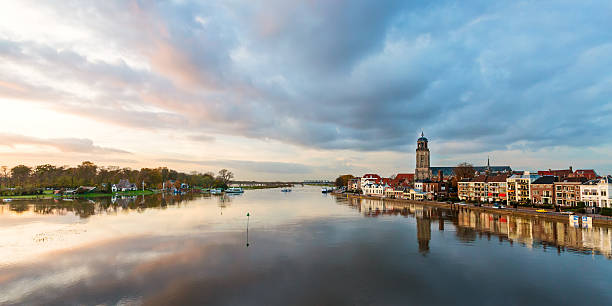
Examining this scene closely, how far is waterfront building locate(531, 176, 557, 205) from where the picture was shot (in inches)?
2373

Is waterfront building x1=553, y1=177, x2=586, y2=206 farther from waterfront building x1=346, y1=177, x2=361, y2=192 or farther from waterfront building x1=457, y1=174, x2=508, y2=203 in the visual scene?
waterfront building x1=346, y1=177, x2=361, y2=192

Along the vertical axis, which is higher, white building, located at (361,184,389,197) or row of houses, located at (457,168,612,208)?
row of houses, located at (457,168,612,208)

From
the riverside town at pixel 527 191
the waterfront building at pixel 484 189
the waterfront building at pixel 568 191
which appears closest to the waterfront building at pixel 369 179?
the riverside town at pixel 527 191

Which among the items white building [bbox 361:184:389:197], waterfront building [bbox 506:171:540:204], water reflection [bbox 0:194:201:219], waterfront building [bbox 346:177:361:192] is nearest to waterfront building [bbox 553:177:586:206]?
waterfront building [bbox 506:171:540:204]

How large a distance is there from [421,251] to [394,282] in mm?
10459

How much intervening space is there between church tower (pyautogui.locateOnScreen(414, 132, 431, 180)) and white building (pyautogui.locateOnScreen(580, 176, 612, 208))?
73.1 m

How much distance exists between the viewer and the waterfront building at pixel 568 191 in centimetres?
5437

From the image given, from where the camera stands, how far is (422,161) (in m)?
129

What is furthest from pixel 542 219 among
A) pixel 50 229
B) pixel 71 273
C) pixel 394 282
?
pixel 50 229

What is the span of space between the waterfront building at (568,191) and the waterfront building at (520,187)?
625 centimetres

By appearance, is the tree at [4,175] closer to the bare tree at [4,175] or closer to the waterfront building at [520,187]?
the bare tree at [4,175]

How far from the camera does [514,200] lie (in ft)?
225

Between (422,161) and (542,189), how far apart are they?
219ft

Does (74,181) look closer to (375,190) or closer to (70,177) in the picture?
(70,177)
